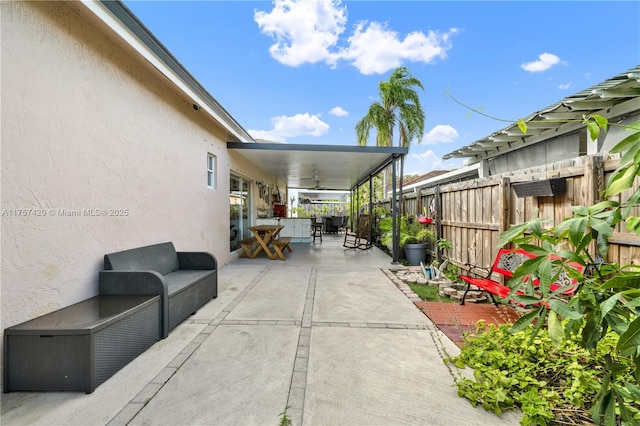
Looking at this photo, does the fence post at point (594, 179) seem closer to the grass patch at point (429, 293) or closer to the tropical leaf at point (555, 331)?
the grass patch at point (429, 293)

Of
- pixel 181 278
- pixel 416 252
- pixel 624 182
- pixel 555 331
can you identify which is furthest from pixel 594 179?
pixel 181 278

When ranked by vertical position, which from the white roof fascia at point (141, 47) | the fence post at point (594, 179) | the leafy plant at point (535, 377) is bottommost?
the leafy plant at point (535, 377)

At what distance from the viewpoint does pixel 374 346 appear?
255 cm

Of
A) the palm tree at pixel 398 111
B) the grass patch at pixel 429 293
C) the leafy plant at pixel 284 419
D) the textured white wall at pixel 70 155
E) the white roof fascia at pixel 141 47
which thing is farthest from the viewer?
the palm tree at pixel 398 111

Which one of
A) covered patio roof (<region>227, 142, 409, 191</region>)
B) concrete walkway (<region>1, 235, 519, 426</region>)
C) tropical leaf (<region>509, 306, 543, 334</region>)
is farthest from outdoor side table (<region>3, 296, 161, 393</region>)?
covered patio roof (<region>227, 142, 409, 191</region>)

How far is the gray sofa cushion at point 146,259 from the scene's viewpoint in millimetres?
2917

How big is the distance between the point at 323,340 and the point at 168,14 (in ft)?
18.7

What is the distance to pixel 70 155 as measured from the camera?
2533mm

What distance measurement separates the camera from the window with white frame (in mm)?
5867

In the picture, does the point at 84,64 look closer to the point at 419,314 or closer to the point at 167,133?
the point at 167,133

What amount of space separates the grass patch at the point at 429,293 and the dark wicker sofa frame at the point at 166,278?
300 cm

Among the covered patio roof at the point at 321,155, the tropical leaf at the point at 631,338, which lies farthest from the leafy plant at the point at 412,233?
the tropical leaf at the point at 631,338

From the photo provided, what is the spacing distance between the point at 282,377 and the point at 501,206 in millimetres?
3707

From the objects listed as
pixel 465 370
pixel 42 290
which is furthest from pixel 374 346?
pixel 42 290
